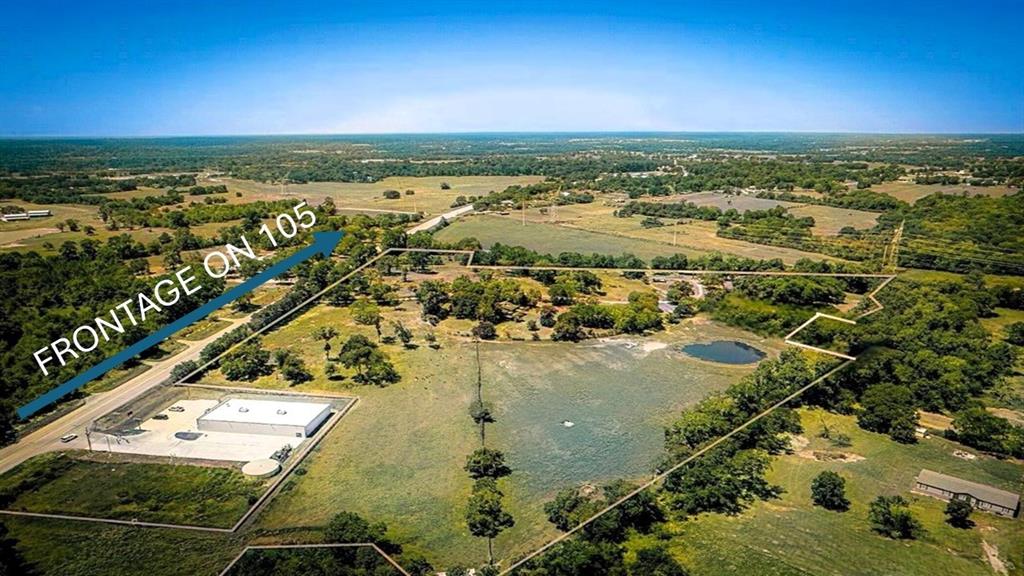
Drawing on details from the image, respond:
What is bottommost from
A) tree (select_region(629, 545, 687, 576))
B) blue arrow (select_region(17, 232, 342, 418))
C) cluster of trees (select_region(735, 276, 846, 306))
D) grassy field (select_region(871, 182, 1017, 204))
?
tree (select_region(629, 545, 687, 576))

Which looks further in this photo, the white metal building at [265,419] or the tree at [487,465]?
the white metal building at [265,419]

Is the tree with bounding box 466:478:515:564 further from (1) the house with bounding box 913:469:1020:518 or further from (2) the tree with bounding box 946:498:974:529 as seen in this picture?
(1) the house with bounding box 913:469:1020:518

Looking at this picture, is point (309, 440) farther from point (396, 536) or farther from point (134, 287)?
point (134, 287)

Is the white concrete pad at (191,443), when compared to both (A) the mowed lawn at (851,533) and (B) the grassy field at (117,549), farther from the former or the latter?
(A) the mowed lawn at (851,533)

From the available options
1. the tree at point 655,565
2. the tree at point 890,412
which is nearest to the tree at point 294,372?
the tree at point 655,565

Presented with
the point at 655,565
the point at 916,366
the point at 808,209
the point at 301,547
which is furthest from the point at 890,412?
the point at 808,209

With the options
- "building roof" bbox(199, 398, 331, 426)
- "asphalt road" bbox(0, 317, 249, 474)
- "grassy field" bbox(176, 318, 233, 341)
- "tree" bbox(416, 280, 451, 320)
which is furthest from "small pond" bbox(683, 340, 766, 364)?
"grassy field" bbox(176, 318, 233, 341)
